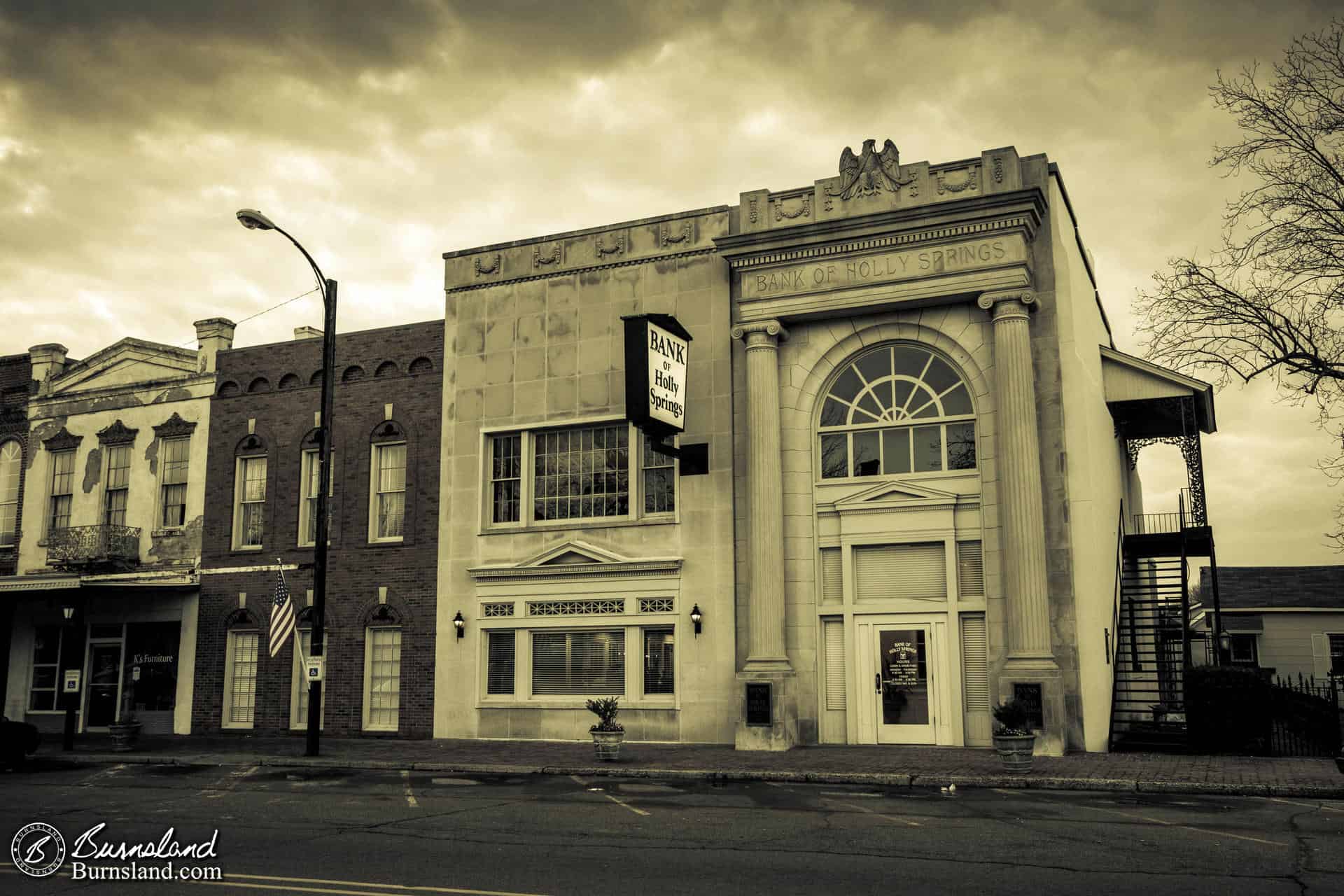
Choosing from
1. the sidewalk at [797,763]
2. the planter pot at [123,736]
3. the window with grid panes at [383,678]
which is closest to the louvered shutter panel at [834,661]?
the sidewalk at [797,763]

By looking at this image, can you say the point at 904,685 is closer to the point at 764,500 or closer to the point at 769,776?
the point at 764,500

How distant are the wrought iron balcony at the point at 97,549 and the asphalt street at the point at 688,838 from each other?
13.2m

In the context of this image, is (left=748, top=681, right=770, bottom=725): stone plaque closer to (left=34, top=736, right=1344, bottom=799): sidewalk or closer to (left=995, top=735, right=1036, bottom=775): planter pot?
(left=34, top=736, right=1344, bottom=799): sidewalk

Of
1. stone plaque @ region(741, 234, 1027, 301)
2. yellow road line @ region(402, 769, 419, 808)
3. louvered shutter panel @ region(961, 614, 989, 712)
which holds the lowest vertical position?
yellow road line @ region(402, 769, 419, 808)

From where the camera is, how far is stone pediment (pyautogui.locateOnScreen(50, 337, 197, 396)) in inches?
1205

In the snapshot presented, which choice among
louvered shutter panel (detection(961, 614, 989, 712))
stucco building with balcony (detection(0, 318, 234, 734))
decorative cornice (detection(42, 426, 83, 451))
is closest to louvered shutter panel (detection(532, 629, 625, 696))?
louvered shutter panel (detection(961, 614, 989, 712))

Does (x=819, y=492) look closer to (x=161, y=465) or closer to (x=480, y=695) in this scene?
(x=480, y=695)

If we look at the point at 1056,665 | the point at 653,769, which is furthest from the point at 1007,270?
the point at 653,769

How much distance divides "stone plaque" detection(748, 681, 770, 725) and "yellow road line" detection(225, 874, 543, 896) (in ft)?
41.9

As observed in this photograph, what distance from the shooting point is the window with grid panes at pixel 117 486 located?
3039 cm

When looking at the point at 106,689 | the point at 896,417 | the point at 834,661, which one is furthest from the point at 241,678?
the point at 896,417

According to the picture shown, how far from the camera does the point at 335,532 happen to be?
2744 centimetres

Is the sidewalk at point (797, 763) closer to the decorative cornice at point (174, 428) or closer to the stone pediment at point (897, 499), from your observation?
the stone pediment at point (897, 499)

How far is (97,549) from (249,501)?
4469 mm
